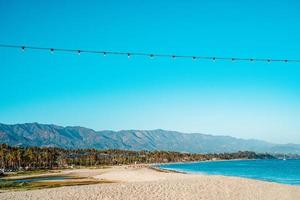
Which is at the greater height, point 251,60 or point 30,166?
point 251,60

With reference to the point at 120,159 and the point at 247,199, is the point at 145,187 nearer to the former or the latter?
the point at 247,199

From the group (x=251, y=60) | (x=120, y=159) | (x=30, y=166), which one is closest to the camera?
(x=251, y=60)

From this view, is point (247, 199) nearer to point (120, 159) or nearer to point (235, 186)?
point (235, 186)

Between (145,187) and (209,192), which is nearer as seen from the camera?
(209,192)

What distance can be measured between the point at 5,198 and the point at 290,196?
856 inches

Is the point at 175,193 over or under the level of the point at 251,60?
under

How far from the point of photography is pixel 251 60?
2036cm

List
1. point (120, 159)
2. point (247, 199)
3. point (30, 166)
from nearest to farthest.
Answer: point (247, 199) → point (30, 166) → point (120, 159)

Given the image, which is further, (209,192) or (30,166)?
(30,166)

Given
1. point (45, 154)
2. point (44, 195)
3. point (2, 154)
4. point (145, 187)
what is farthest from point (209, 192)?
point (45, 154)

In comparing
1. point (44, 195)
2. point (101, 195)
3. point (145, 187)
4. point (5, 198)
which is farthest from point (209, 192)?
point (5, 198)

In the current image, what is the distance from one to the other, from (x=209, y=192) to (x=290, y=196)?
6498 millimetres

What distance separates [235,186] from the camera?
3491 cm

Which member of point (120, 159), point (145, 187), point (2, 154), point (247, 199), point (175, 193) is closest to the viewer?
point (247, 199)
